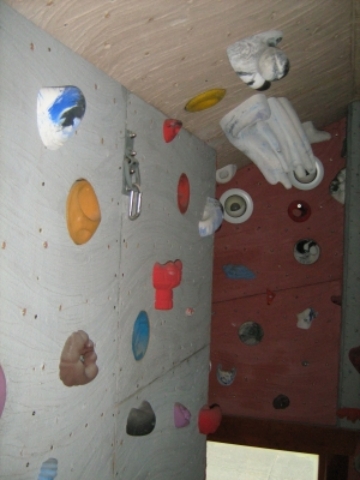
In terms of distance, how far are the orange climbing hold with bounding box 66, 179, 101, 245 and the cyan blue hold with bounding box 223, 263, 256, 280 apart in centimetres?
177

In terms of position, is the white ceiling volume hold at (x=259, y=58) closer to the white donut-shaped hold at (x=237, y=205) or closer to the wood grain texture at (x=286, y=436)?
the white donut-shaped hold at (x=237, y=205)

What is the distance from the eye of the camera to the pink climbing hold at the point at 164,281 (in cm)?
145

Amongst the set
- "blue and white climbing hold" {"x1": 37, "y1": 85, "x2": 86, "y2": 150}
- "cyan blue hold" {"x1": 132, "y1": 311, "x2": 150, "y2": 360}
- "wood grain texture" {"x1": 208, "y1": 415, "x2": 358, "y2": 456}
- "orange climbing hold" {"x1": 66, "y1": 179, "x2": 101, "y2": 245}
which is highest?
"blue and white climbing hold" {"x1": 37, "y1": 85, "x2": 86, "y2": 150}

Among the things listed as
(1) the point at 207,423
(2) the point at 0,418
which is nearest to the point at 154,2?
(2) the point at 0,418

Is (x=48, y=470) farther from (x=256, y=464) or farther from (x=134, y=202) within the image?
(x=256, y=464)

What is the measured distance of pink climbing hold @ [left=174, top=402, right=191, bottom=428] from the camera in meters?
1.72

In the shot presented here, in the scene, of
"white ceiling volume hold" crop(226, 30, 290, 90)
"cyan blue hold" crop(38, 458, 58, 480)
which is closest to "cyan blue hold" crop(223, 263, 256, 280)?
"white ceiling volume hold" crop(226, 30, 290, 90)

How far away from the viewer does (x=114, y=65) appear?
3.64ft

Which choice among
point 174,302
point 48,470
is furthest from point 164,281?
point 48,470

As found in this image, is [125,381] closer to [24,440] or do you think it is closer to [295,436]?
[24,440]

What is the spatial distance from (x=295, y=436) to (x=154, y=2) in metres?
2.36

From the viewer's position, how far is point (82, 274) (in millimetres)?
1046

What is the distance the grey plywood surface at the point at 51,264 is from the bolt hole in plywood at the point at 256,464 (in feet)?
6.56

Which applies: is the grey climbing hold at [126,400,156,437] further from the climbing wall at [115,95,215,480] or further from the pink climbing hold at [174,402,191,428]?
the pink climbing hold at [174,402,191,428]
